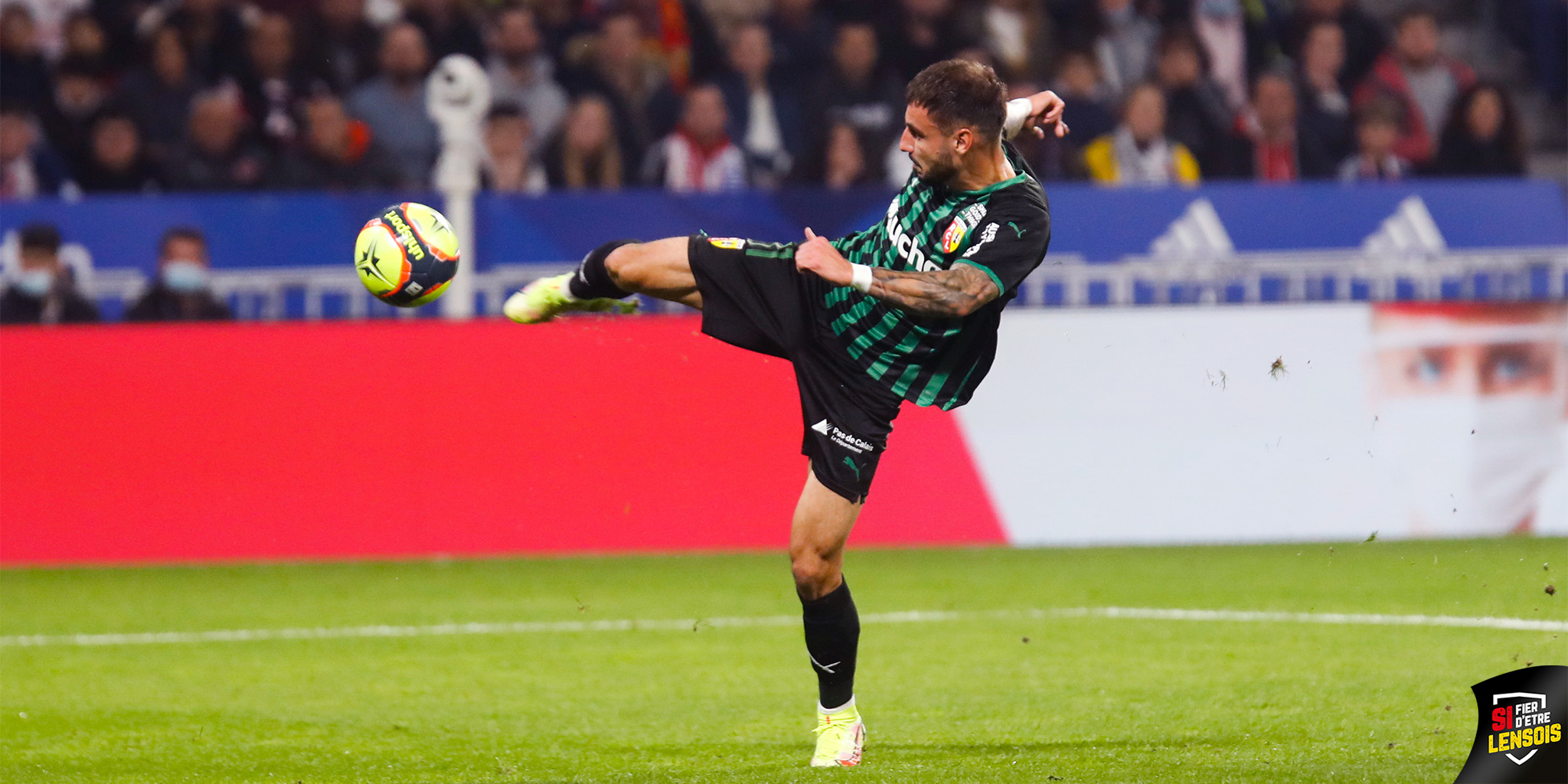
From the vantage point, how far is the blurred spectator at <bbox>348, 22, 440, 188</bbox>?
13539 mm

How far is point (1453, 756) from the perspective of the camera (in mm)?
5773

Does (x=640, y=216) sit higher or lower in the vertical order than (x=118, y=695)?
higher

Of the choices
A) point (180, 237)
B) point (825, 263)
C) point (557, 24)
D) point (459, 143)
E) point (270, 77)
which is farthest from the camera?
point (557, 24)

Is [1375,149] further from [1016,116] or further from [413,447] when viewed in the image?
[1016,116]

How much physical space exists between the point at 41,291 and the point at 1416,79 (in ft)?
33.4

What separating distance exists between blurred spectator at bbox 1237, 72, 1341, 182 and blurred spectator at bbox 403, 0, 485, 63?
5582 millimetres

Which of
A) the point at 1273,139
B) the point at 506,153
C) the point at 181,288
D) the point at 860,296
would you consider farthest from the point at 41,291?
the point at 1273,139

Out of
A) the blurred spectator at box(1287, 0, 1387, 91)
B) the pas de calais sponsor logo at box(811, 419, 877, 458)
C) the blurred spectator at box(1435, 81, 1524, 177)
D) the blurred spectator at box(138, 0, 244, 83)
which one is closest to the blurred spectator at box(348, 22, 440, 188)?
the blurred spectator at box(138, 0, 244, 83)

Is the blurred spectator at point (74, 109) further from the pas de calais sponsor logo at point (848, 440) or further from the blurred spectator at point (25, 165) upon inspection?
the pas de calais sponsor logo at point (848, 440)

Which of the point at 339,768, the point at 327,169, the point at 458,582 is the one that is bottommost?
the point at 458,582

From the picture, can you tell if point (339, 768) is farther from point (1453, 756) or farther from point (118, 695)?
point (1453, 756)

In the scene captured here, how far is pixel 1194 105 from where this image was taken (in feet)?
48.4

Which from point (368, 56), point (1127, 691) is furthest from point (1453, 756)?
point (368, 56)

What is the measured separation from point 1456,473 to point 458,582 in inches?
213
